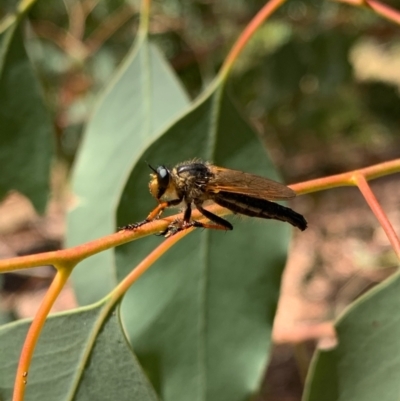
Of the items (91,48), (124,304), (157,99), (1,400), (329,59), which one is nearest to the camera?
(1,400)

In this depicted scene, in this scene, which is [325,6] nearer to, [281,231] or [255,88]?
[255,88]

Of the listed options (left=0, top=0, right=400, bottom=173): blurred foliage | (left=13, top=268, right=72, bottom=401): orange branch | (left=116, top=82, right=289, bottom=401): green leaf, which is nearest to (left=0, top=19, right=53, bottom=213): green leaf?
(left=116, top=82, right=289, bottom=401): green leaf

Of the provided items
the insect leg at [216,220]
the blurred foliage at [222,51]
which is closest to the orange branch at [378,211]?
the insect leg at [216,220]

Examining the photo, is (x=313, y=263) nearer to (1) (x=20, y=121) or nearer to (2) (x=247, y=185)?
(1) (x=20, y=121)

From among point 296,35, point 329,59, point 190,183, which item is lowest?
point 190,183

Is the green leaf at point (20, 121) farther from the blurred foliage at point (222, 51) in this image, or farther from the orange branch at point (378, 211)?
the blurred foliage at point (222, 51)

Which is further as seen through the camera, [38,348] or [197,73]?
[197,73]

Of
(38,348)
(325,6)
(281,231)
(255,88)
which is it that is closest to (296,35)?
(325,6)

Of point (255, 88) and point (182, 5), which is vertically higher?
point (182, 5)
